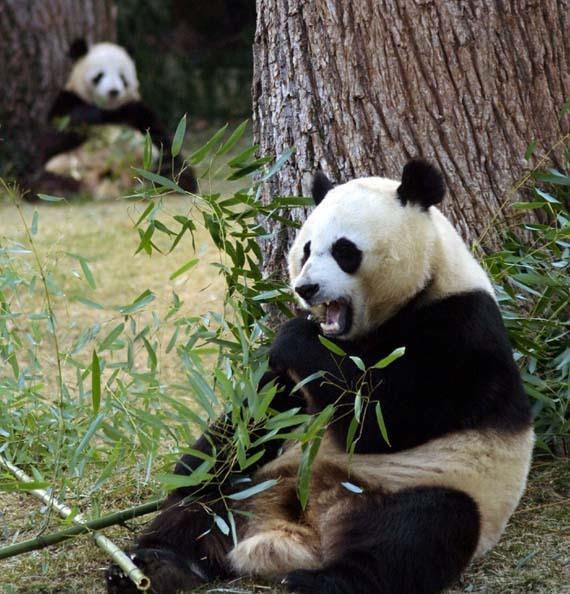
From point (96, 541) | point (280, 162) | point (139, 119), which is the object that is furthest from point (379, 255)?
point (139, 119)

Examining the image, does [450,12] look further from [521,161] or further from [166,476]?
[166,476]

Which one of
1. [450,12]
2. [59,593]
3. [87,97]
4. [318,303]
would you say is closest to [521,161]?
[450,12]

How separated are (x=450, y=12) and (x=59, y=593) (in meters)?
2.34

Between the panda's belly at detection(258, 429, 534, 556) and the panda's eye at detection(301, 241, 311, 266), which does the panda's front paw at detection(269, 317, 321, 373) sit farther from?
the panda's belly at detection(258, 429, 534, 556)

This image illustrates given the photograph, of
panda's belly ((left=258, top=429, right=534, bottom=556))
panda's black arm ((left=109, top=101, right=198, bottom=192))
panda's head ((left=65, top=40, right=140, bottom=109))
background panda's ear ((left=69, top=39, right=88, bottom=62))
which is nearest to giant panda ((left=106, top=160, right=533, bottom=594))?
panda's belly ((left=258, top=429, right=534, bottom=556))

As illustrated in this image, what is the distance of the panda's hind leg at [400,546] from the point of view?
9.41 ft

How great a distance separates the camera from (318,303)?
A: 10.3 ft

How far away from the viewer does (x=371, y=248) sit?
10.4ft

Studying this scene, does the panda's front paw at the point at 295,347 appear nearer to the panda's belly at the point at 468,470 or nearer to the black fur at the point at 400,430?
the black fur at the point at 400,430

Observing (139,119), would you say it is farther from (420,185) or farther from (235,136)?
(420,185)

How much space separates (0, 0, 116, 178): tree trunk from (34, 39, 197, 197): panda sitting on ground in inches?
4.6

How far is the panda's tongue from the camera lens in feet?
10.5

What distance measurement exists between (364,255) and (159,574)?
41.1 inches

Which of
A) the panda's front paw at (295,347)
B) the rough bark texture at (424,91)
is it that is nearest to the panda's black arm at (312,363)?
the panda's front paw at (295,347)
